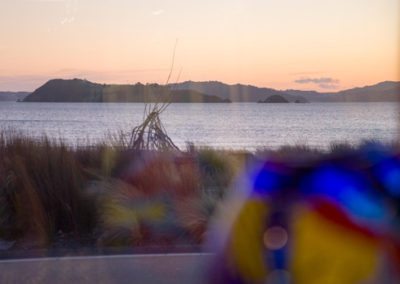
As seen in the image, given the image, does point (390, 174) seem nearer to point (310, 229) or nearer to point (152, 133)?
point (310, 229)

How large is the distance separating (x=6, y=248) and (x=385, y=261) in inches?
172

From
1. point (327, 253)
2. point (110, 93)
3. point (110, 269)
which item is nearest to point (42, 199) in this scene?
point (110, 269)

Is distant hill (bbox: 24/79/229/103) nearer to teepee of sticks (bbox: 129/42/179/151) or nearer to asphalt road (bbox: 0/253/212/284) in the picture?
teepee of sticks (bbox: 129/42/179/151)

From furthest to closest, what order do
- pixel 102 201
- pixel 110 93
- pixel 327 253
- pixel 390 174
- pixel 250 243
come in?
1. pixel 110 93
2. pixel 390 174
3. pixel 102 201
4. pixel 250 243
5. pixel 327 253

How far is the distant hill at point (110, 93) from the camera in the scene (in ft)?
63.7

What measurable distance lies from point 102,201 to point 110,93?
26.9 m

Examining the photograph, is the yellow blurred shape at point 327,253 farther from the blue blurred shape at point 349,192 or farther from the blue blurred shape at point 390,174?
the blue blurred shape at point 390,174

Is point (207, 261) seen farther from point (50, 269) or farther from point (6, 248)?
point (6, 248)

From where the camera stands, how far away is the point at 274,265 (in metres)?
7.82

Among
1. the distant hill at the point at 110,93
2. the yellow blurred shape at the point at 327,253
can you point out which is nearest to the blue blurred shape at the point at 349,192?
the yellow blurred shape at the point at 327,253

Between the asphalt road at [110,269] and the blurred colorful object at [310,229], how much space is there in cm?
28

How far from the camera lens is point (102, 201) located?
10.8 meters

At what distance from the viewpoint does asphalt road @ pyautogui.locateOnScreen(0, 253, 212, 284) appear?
751 centimetres

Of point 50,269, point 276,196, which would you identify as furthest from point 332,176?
point 50,269
